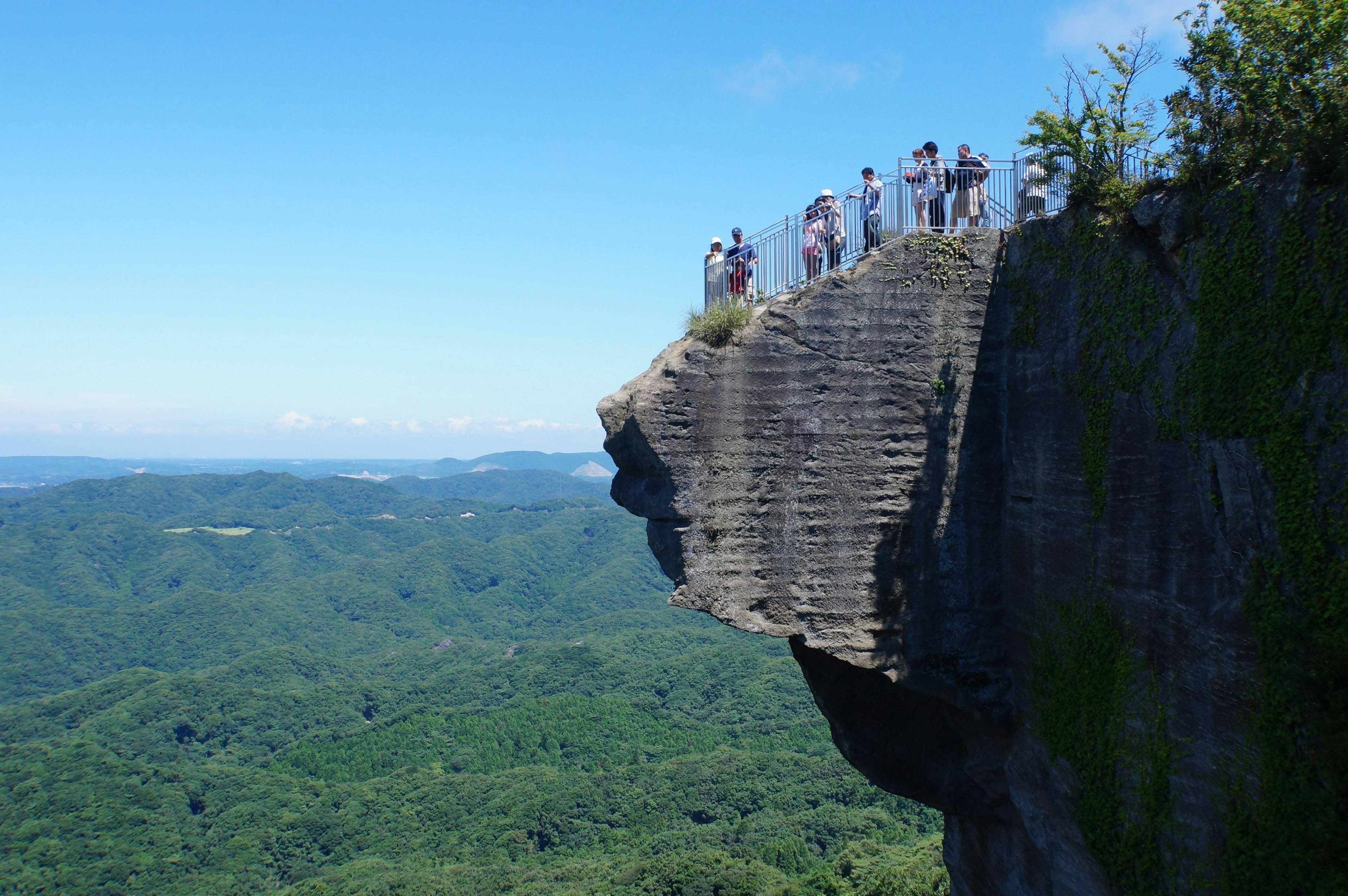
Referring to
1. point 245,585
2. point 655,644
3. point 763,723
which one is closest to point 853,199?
point 763,723

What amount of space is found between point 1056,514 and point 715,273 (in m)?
4.94

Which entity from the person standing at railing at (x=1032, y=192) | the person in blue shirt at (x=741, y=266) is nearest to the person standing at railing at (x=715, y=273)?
the person in blue shirt at (x=741, y=266)

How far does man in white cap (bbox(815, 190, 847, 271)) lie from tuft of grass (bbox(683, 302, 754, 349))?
1328 mm

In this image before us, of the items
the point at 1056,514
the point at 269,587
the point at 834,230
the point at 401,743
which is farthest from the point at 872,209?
the point at 269,587

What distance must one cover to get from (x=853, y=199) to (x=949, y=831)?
29.2 feet

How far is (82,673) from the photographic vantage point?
329 ft

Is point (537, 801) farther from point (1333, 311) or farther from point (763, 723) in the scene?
point (1333, 311)

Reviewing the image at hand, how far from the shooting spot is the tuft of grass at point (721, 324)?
9.52 metres

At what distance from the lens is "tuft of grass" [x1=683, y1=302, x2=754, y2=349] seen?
9523 mm

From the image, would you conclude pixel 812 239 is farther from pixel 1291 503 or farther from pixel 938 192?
pixel 1291 503

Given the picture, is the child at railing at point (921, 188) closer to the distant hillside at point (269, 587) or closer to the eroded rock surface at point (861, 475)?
the eroded rock surface at point (861, 475)

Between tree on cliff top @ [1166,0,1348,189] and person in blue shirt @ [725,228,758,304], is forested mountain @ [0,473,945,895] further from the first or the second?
tree on cliff top @ [1166,0,1348,189]

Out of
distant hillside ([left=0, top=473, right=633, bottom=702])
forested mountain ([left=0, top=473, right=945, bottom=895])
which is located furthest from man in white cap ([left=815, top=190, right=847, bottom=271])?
distant hillside ([left=0, top=473, right=633, bottom=702])

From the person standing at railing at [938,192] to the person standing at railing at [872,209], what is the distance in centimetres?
53
